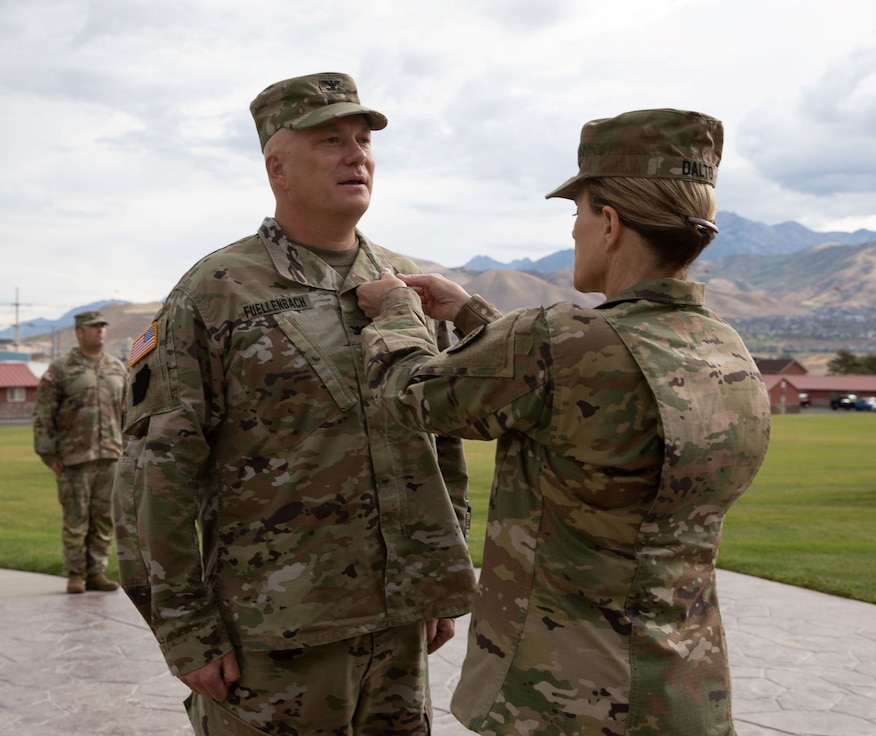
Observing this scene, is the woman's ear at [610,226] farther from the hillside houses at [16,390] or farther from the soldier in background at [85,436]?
the hillside houses at [16,390]

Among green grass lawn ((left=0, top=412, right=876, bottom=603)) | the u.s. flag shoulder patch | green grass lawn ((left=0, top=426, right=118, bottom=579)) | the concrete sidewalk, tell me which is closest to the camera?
the u.s. flag shoulder patch

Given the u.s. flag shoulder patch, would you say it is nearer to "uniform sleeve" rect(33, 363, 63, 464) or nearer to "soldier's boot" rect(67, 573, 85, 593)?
"soldier's boot" rect(67, 573, 85, 593)

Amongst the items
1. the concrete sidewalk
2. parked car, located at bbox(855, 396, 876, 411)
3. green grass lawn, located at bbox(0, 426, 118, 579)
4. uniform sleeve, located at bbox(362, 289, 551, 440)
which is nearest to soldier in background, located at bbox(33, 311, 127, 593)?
green grass lawn, located at bbox(0, 426, 118, 579)

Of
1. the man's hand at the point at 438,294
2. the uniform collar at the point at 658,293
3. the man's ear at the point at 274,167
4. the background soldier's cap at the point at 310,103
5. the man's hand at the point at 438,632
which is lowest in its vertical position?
the man's hand at the point at 438,632

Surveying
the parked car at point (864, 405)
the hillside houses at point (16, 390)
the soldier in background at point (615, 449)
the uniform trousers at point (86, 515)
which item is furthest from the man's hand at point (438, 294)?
the parked car at point (864, 405)

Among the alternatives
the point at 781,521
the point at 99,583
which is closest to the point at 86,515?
the point at 99,583

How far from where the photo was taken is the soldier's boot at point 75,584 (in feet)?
27.8

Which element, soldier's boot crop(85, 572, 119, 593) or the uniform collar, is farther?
soldier's boot crop(85, 572, 119, 593)

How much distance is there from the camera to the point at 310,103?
9.80 ft

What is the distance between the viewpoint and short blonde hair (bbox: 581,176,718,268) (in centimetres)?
222

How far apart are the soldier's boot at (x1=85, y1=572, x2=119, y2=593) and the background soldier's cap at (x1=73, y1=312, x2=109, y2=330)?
2.40 metres

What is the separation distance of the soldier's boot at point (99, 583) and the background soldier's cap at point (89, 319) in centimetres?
240

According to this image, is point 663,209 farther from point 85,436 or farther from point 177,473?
point 85,436

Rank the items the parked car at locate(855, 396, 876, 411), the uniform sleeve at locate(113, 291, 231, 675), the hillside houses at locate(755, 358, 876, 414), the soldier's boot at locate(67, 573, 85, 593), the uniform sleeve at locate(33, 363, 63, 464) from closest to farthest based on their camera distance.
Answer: the uniform sleeve at locate(113, 291, 231, 675), the soldier's boot at locate(67, 573, 85, 593), the uniform sleeve at locate(33, 363, 63, 464), the parked car at locate(855, 396, 876, 411), the hillside houses at locate(755, 358, 876, 414)
